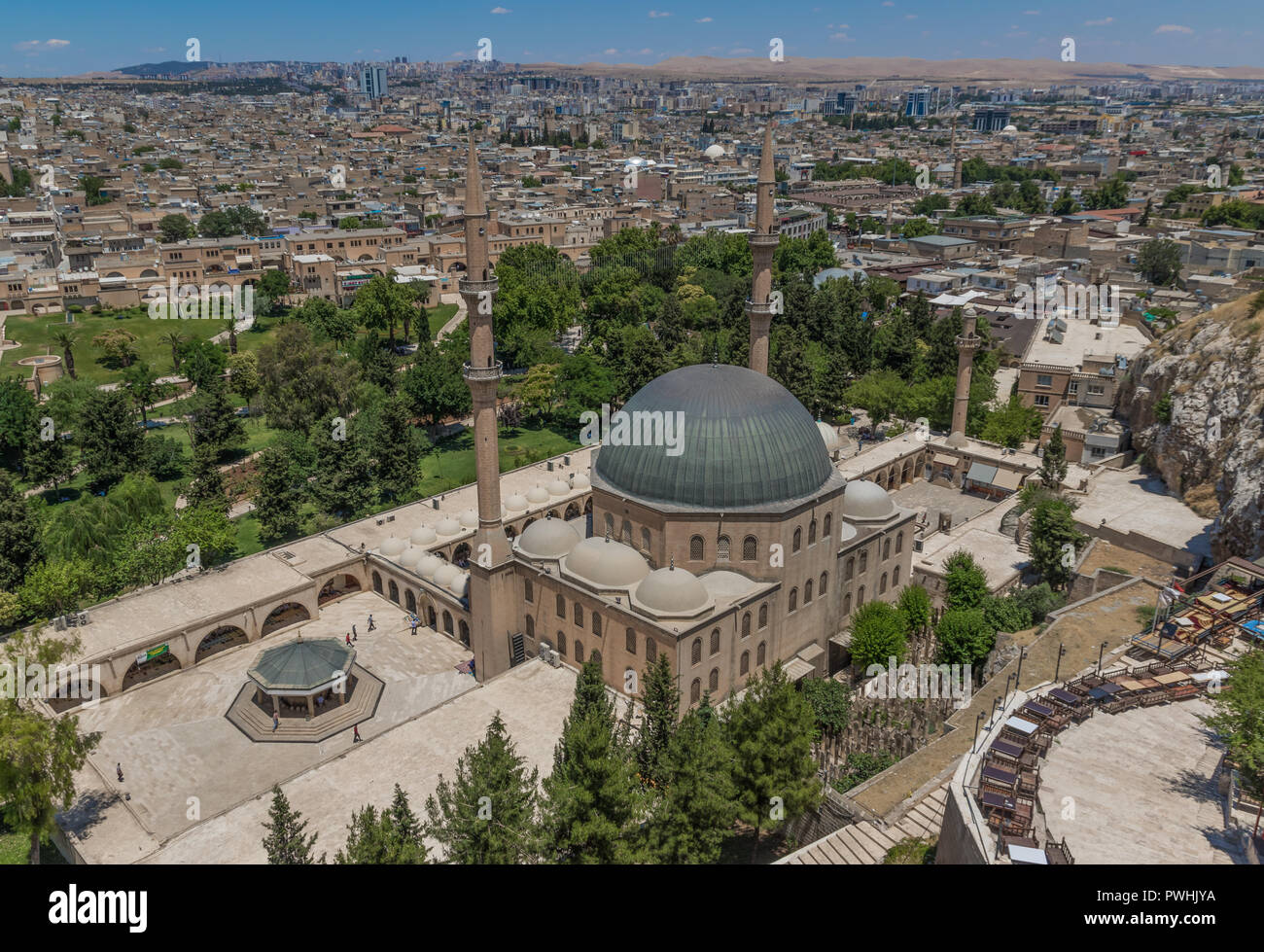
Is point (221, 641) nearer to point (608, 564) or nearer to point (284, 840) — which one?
point (608, 564)

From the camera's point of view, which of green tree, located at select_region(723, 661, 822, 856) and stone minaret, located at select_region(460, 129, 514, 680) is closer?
green tree, located at select_region(723, 661, 822, 856)

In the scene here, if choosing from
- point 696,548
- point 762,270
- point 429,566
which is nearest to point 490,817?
point 696,548

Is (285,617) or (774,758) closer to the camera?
(774,758)

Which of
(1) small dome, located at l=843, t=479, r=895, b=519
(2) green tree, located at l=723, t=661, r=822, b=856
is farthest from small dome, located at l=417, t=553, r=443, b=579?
(2) green tree, located at l=723, t=661, r=822, b=856

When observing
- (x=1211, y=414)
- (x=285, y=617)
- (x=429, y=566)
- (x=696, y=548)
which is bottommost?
(x=285, y=617)

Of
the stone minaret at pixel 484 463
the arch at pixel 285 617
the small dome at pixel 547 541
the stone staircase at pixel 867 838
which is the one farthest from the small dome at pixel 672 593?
the arch at pixel 285 617

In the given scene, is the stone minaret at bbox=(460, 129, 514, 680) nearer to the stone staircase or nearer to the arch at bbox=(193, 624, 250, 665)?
the arch at bbox=(193, 624, 250, 665)

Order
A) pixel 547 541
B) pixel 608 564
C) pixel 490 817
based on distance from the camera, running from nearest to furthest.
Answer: pixel 490 817 < pixel 608 564 < pixel 547 541
